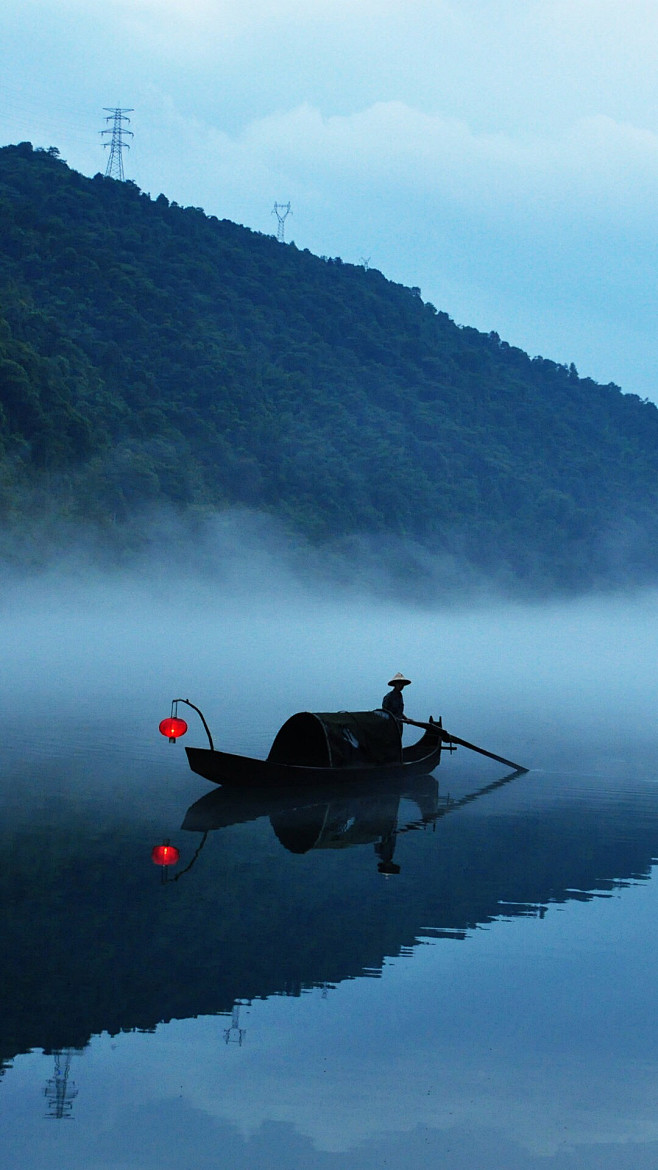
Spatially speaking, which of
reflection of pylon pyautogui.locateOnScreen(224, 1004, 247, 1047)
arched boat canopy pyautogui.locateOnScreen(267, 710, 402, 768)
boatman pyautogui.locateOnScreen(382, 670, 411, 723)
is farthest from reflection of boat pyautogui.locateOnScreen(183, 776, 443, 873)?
reflection of pylon pyautogui.locateOnScreen(224, 1004, 247, 1047)

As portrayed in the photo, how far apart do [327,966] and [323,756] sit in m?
9.84

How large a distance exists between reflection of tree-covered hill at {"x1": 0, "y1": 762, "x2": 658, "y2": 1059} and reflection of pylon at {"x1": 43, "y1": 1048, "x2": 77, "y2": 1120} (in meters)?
0.38

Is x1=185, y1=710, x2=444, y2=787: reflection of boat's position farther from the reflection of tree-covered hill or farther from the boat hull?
the reflection of tree-covered hill

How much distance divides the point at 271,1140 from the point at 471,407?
166 metres

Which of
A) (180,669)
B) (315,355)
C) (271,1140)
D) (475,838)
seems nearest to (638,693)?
(180,669)

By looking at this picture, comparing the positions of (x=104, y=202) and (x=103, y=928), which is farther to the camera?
(x=104, y=202)

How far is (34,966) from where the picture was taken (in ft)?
35.4

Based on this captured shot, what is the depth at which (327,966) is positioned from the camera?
1141 centimetres

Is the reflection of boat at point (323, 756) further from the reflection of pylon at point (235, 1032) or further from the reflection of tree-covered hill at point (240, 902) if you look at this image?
the reflection of pylon at point (235, 1032)

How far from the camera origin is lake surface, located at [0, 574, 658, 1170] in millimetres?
8117

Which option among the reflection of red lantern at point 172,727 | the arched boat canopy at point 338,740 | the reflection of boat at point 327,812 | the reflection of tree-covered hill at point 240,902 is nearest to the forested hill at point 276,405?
the arched boat canopy at point 338,740

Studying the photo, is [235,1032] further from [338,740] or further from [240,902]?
[338,740]

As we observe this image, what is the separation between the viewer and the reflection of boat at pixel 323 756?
64.2 feet

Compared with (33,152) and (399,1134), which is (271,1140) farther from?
(33,152)
